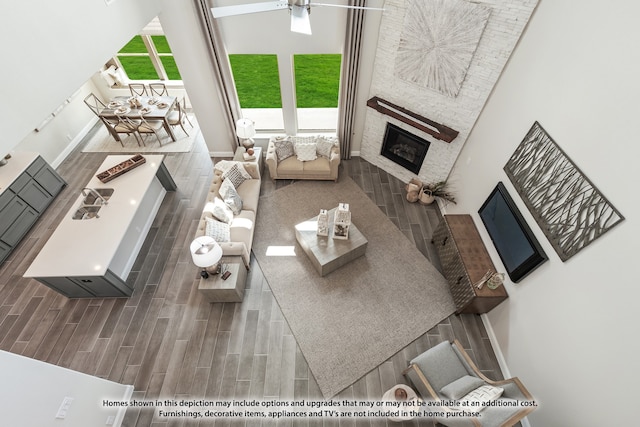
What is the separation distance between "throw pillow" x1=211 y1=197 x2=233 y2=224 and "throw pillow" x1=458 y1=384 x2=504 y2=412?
12.7ft

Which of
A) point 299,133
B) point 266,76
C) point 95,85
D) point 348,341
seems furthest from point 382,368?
point 95,85

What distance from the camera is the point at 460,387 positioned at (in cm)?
300

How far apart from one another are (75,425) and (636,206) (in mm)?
5258

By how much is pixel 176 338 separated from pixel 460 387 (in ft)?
11.8

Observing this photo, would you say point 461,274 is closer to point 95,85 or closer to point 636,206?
point 636,206

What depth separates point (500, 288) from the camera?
377 centimetres

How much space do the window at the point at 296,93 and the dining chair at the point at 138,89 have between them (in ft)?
7.38

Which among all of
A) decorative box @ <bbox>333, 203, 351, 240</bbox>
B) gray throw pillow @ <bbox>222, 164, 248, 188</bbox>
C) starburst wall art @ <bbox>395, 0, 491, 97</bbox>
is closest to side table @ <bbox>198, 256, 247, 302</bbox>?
decorative box @ <bbox>333, 203, 351, 240</bbox>

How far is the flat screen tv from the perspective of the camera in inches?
129

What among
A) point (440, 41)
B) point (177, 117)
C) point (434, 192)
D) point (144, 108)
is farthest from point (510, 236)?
point (144, 108)

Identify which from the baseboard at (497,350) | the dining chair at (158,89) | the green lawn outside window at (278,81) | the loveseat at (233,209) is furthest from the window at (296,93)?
the baseboard at (497,350)

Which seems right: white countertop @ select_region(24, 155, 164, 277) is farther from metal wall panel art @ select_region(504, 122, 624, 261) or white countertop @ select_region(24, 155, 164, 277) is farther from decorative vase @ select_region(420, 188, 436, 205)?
metal wall panel art @ select_region(504, 122, 624, 261)

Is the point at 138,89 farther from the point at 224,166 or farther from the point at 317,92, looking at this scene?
the point at 317,92

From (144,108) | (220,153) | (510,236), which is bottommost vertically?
(510,236)
